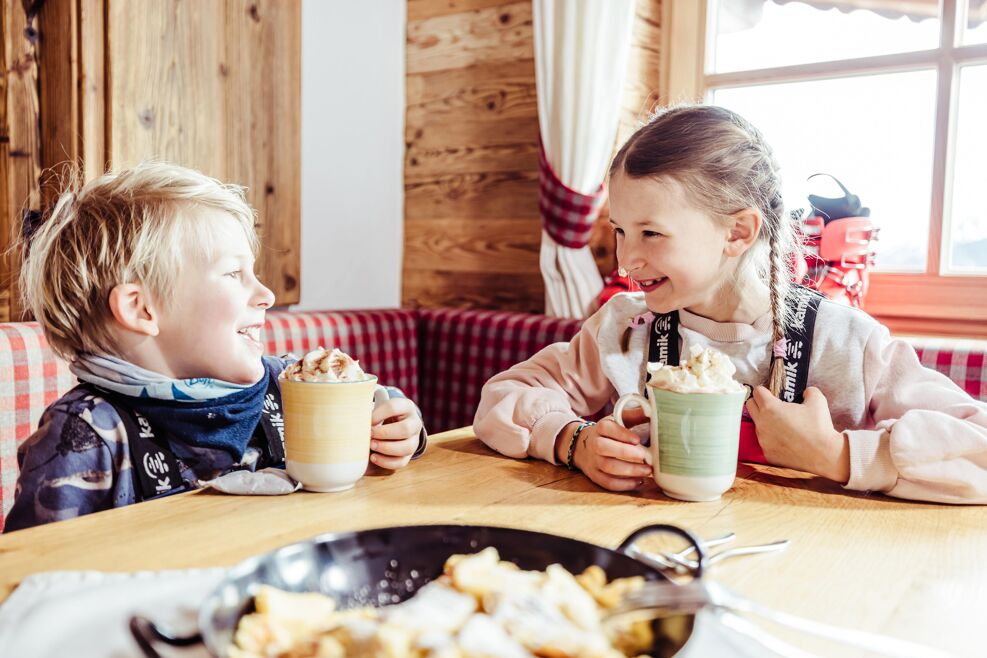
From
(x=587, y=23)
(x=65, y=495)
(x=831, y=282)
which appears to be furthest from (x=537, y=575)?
(x=587, y=23)

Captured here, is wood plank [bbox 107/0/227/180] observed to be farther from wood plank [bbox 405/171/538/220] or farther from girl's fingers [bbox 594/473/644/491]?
girl's fingers [bbox 594/473/644/491]

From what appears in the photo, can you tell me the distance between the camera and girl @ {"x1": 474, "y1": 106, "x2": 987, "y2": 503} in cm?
100

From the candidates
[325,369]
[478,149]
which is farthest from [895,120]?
[325,369]

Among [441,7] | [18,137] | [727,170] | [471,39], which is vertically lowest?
[727,170]

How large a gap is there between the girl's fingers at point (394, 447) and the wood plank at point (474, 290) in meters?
1.75

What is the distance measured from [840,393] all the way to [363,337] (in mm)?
1456

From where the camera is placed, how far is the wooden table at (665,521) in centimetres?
60

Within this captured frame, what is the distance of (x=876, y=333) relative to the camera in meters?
1.11

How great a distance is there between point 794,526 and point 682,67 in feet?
6.78

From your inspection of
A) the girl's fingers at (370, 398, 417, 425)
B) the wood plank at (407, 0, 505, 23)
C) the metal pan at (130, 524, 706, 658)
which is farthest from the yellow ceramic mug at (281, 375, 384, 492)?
the wood plank at (407, 0, 505, 23)

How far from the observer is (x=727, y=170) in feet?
3.83

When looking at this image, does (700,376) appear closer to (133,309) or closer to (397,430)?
(397,430)

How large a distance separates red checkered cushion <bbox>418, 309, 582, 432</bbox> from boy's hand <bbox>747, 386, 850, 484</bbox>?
115 centimetres

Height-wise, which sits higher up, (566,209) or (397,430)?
(566,209)
